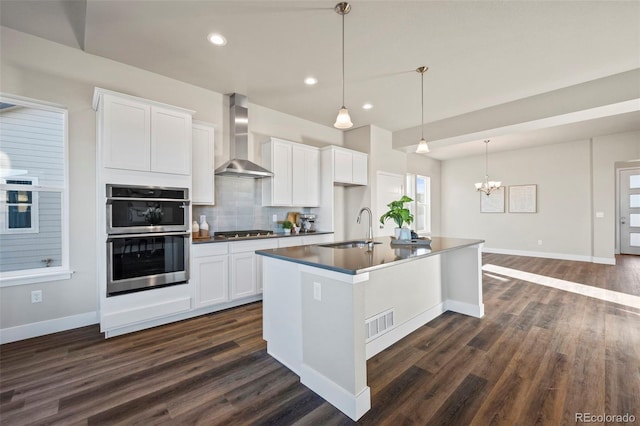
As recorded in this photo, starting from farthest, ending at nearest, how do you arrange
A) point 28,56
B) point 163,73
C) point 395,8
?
point 163,73 → point 28,56 → point 395,8

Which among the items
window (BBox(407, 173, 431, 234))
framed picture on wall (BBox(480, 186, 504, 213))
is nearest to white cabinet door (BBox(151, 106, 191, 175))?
window (BBox(407, 173, 431, 234))

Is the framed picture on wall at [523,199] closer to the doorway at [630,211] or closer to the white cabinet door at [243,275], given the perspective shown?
the doorway at [630,211]

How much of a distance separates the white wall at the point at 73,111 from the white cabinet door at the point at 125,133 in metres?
0.53

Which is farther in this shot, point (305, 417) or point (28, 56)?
point (28, 56)

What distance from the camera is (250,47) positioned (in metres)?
2.88

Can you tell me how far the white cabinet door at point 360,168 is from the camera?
5095 millimetres

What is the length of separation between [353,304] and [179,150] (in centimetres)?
Result: 261

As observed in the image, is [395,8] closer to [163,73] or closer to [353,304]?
[353,304]

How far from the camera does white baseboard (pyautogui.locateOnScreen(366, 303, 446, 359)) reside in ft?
7.93

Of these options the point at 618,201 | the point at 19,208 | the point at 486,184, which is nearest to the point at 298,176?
the point at 19,208

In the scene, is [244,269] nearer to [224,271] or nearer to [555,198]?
[224,271]

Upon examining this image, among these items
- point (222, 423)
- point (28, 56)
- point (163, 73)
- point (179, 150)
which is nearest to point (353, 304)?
point (222, 423)

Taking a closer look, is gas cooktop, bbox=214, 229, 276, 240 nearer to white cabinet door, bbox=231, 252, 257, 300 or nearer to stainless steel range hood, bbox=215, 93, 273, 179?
white cabinet door, bbox=231, 252, 257, 300

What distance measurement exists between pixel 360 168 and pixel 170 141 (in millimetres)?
3203
